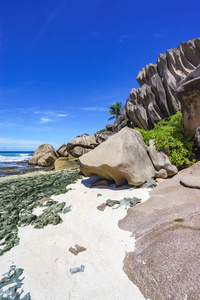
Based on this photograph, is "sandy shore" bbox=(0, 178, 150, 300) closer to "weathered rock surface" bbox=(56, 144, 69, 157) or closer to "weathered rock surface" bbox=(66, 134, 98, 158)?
"weathered rock surface" bbox=(66, 134, 98, 158)

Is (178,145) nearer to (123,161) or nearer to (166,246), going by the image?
(123,161)

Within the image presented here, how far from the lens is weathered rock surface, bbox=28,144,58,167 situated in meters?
24.9

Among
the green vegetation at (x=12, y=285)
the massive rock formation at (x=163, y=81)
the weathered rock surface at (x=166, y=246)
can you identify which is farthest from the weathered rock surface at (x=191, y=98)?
the green vegetation at (x=12, y=285)

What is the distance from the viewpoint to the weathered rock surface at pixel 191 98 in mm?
6121

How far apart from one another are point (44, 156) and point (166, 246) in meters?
25.7

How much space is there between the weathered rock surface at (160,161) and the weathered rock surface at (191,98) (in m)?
1.95

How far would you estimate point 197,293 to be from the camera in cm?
186

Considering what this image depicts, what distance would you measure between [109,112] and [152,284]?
1529 inches

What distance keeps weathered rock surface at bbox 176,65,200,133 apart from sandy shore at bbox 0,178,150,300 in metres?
5.29

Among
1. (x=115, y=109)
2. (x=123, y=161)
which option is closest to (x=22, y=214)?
(x=123, y=161)

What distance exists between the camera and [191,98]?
21.0ft

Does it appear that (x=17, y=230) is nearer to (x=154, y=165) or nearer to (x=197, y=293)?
(x=197, y=293)

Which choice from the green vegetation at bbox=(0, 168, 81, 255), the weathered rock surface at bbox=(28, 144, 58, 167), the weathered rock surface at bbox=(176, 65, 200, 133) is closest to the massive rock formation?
the weathered rock surface at bbox=(176, 65, 200, 133)

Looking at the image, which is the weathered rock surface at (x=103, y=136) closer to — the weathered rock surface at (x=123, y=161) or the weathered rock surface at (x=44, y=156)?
the weathered rock surface at (x=44, y=156)
